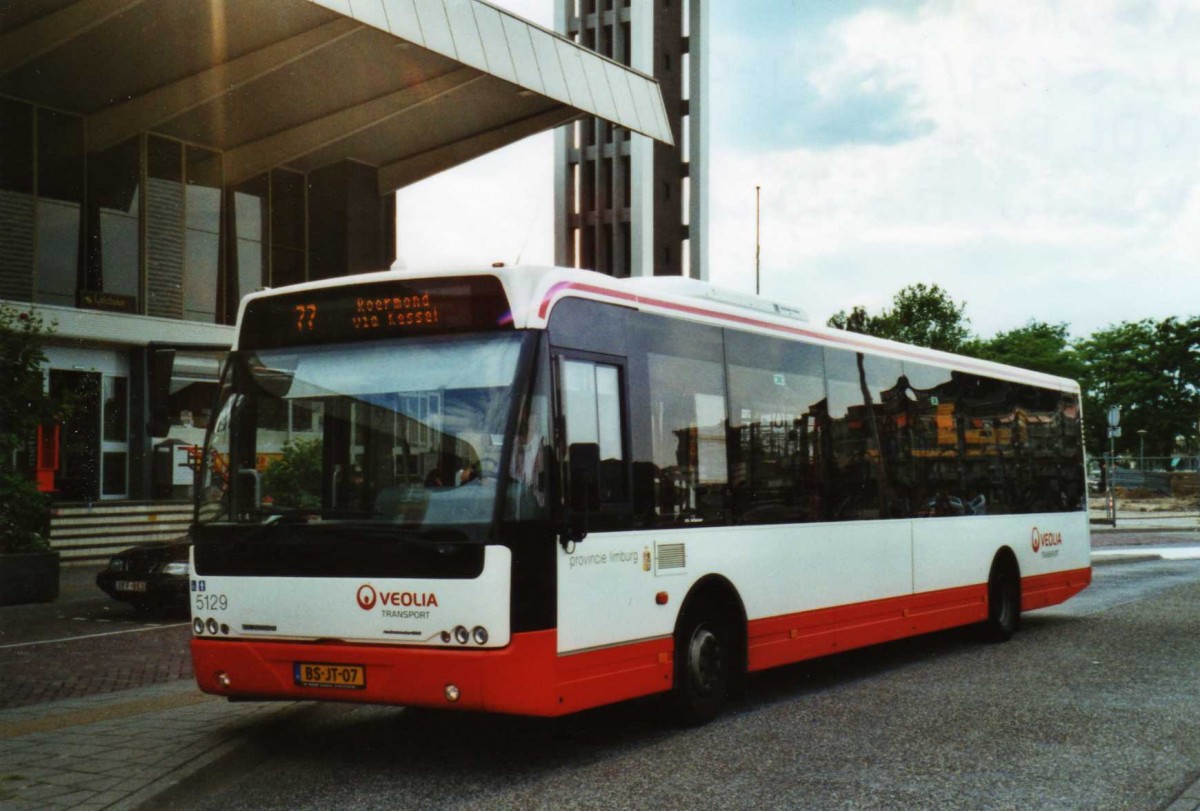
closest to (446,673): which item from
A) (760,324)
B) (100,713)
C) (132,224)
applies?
(100,713)

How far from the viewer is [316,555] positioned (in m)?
7.61

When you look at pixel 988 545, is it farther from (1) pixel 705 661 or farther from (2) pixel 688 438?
(2) pixel 688 438

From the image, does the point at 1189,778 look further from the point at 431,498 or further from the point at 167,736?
the point at 167,736

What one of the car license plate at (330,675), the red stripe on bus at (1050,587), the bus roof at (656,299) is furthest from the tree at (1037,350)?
the car license plate at (330,675)

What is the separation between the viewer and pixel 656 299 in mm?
8836

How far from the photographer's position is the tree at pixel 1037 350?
273 feet

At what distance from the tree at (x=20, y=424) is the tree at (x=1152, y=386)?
233ft

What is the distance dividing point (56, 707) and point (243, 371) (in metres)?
3.02

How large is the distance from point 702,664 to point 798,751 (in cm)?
112

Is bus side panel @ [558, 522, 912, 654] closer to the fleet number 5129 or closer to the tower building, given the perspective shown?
the fleet number 5129

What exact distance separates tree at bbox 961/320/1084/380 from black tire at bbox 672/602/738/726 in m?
73.3

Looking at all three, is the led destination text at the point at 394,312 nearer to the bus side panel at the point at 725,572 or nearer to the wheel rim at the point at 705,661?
the bus side panel at the point at 725,572

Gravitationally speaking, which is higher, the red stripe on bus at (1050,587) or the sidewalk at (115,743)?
the red stripe on bus at (1050,587)

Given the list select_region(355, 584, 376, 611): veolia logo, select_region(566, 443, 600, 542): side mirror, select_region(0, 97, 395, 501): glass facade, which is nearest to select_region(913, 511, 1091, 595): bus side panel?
select_region(566, 443, 600, 542): side mirror
